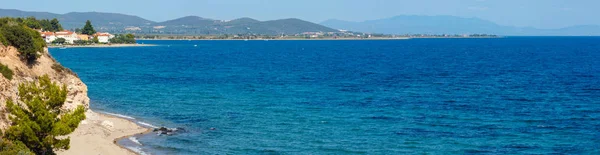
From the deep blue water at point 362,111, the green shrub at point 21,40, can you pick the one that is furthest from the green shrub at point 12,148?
the green shrub at point 21,40

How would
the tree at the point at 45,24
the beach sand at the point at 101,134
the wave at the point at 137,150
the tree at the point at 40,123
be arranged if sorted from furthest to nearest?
the tree at the point at 45,24
the wave at the point at 137,150
the beach sand at the point at 101,134
the tree at the point at 40,123

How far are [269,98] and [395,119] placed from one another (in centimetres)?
1777

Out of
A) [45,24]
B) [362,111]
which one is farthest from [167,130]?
[45,24]

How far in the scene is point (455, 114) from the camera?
52.6 metres

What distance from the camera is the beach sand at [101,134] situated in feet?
123

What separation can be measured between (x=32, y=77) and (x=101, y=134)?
670cm

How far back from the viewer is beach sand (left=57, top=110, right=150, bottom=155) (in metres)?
37.5

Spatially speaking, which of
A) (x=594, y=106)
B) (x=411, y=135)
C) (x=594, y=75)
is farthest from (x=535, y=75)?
(x=411, y=135)

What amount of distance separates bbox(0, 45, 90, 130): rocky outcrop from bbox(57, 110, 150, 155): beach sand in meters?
1.86

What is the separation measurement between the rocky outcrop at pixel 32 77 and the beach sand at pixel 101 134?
73.1 inches

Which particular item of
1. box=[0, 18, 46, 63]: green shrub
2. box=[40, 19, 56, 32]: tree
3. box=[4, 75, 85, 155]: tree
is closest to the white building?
box=[40, 19, 56, 32]: tree

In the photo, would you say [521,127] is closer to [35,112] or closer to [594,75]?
[35,112]

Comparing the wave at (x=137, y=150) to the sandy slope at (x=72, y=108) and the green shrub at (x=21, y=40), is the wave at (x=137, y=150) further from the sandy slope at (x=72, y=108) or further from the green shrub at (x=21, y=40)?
the green shrub at (x=21, y=40)

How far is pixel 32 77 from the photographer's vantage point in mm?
44406
